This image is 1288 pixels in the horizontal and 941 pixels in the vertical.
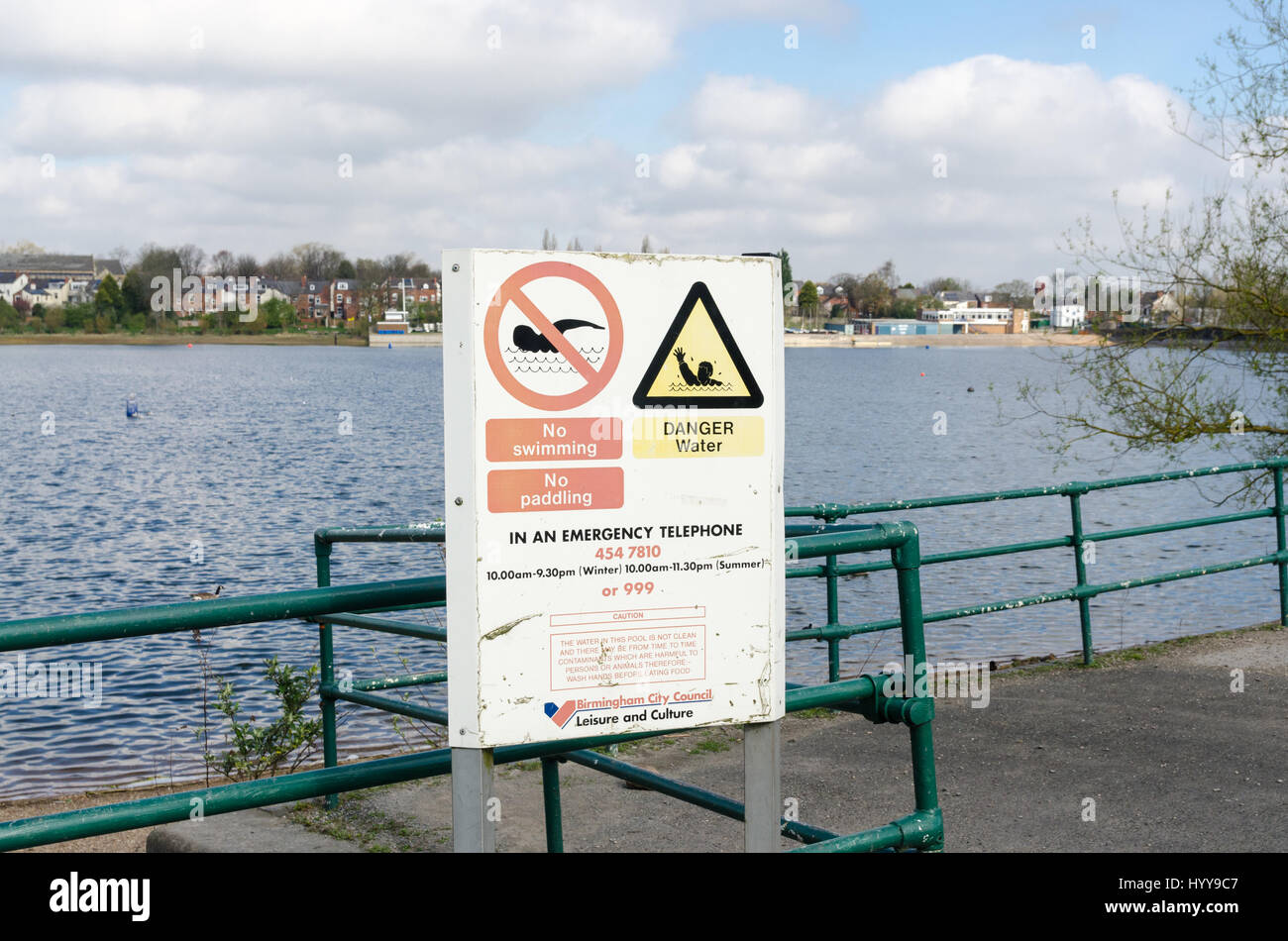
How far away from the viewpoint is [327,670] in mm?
5453

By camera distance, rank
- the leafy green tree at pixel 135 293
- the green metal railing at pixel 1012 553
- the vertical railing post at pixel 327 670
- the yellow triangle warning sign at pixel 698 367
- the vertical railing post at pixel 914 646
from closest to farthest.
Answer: the yellow triangle warning sign at pixel 698 367 → the vertical railing post at pixel 914 646 → the vertical railing post at pixel 327 670 → the green metal railing at pixel 1012 553 → the leafy green tree at pixel 135 293

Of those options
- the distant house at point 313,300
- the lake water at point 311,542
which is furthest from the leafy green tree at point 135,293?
the lake water at point 311,542

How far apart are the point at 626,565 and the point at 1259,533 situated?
83.9 feet

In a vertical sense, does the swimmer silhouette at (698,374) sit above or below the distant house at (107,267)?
below

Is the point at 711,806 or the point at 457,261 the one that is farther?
the point at 711,806

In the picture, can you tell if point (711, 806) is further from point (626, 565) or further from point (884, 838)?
point (626, 565)

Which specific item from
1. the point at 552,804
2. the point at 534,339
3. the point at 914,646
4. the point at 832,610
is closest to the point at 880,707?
the point at 914,646

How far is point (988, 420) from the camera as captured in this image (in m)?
66.9

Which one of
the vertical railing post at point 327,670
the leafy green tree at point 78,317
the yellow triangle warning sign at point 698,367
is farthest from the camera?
the leafy green tree at point 78,317

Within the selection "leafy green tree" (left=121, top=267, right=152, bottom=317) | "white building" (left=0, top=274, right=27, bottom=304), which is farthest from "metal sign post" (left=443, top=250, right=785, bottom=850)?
"white building" (left=0, top=274, right=27, bottom=304)

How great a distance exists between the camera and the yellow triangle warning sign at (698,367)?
2.78m

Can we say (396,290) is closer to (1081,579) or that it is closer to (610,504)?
(1081,579)

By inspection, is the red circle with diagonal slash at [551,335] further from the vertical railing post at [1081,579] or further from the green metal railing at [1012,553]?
the vertical railing post at [1081,579]

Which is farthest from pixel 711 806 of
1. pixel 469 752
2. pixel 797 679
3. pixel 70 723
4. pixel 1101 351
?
pixel 1101 351
